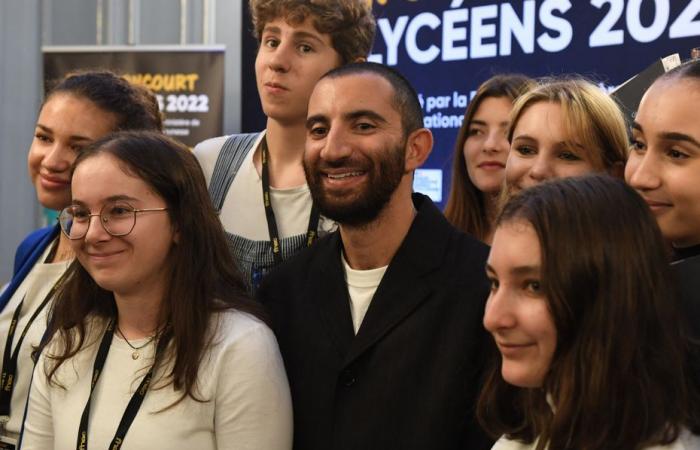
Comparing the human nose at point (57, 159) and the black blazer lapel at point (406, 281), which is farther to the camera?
the human nose at point (57, 159)

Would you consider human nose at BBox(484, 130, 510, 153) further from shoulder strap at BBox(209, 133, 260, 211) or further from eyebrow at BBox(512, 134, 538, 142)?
shoulder strap at BBox(209, 133, 260, 211)

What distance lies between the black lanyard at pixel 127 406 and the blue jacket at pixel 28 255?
65 cm

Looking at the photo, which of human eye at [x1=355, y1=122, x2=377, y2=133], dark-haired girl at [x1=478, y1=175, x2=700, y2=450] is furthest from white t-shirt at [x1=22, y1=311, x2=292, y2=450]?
dark-haired girl at [x1=478, y1=175, x2=700, y2=450]

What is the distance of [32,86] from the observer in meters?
7.61

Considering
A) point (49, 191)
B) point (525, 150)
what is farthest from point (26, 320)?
point (525, 150)

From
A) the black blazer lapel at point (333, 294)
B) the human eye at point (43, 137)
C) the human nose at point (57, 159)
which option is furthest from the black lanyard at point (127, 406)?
the human eye at point (43, 137)

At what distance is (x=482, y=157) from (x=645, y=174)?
56.0 inches

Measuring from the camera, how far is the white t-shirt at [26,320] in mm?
2756

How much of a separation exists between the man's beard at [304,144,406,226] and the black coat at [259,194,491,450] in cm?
11

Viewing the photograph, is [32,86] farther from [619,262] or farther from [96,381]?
[619,262]

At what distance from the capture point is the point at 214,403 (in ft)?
7.37

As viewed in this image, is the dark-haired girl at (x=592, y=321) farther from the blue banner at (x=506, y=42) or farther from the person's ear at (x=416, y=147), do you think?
the blue banner at (x=506, y=42)

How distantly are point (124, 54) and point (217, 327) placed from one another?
16.9 feet

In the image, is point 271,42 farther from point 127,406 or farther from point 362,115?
point 127,406
